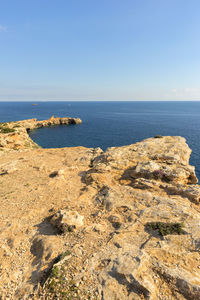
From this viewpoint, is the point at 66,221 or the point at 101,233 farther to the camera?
the point at 66,221

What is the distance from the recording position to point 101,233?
1084 cm

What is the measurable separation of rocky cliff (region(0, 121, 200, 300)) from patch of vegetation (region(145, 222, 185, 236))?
66mm

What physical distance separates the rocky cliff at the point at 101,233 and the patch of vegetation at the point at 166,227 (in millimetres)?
66

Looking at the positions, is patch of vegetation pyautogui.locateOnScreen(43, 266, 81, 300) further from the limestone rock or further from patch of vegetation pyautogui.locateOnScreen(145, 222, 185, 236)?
patch of vegetation pyautogui.locateOnScreen(145, 222, 185, 236)

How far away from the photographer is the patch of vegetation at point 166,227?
1023 cm

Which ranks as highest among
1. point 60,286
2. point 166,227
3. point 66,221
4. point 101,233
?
Answer: point 166,227

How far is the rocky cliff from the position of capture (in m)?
7.39

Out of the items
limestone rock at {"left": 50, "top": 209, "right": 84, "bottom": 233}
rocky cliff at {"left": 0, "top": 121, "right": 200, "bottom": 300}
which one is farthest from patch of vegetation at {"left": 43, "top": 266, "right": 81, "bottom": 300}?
limestone rock at {"left": 50, "top": 209, "right": 84, "bottom": 233}

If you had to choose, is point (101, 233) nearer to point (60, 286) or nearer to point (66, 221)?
point (66, 221)

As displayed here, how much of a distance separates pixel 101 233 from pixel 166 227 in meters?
4.70

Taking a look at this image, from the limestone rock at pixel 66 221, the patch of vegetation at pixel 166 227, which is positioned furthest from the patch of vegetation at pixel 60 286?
the patch of vegetation at pixel 166 227

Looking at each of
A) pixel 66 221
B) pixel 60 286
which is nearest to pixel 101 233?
pixel 66 221

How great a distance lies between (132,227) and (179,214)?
14.0 feet

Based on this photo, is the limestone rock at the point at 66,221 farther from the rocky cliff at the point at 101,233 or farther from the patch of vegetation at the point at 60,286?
the patch of vegetation at the point at 60,286
